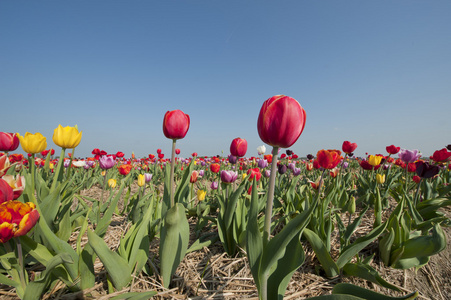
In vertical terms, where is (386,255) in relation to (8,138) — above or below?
below

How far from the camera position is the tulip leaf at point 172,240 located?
135cm

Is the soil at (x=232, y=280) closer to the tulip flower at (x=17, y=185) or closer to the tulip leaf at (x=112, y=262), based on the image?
the tulip leaf at (x=112, y=262)

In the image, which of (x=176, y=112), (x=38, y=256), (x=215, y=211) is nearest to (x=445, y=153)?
(x=215, y=211)

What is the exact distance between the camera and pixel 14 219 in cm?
106

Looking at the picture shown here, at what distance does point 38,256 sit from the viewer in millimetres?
1302

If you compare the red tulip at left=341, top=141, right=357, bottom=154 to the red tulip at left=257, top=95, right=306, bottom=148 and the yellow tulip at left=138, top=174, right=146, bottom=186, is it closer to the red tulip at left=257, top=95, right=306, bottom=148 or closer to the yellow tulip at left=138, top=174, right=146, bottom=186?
the red tulip at left=257, top=95, right=306, bottom=148

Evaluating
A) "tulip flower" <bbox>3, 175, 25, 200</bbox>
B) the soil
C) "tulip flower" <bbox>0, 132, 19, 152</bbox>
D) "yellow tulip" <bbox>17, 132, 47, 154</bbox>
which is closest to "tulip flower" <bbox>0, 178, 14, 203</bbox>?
"tulip flower" <bbox>3, 175, 25, 200</bbox>

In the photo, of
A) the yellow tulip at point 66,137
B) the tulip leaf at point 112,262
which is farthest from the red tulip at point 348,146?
the yellow tulip at point 66,137

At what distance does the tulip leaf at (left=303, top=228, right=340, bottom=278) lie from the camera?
1.59 m

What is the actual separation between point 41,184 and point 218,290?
1915 mm

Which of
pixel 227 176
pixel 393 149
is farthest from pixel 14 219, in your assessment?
pixel 393 149

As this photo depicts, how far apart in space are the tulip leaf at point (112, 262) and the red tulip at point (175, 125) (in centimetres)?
78

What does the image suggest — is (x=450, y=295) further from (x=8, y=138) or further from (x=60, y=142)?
(x=8, y=138)

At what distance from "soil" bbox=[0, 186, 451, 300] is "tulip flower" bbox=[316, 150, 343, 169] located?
2.74ft
